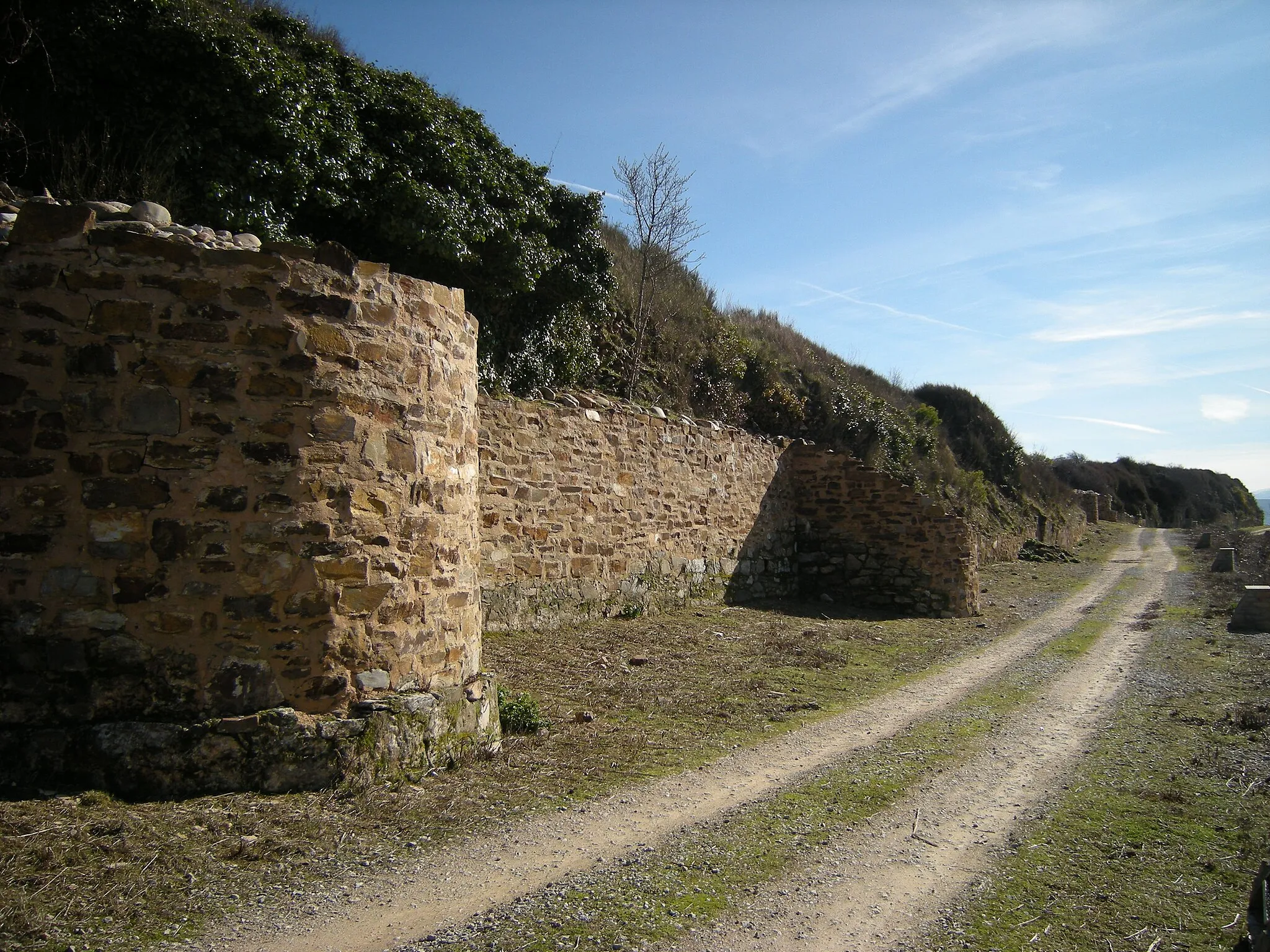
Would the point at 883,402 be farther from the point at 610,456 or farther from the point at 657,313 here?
the point at 610,456

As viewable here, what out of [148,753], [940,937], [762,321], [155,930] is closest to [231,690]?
[148,753]

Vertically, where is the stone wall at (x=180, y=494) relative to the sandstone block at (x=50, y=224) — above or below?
below

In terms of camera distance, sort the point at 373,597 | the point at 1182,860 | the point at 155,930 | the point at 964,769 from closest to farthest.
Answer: the point at 155,930 < the point at 1182,860 < the point at 373,597 < the point at 964,769

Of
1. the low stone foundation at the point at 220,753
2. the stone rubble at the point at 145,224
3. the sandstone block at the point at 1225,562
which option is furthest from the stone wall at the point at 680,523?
the sandstone block at the point at 1225,562

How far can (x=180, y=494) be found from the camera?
4336 millimetres

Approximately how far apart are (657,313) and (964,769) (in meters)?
13.0

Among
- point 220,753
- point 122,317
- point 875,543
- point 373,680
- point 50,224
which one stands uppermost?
point 50,224

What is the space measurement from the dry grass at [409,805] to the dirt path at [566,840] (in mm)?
170

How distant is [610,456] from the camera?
11070 millimetres

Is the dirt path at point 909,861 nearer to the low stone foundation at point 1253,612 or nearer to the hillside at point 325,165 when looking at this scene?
the hillside at point 325,165

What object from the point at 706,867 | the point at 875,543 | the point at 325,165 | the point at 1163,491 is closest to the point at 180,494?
the point at 706,867

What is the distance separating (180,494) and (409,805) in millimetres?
2138

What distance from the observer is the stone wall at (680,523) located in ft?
31.0

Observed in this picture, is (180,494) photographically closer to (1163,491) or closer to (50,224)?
(50,224)
